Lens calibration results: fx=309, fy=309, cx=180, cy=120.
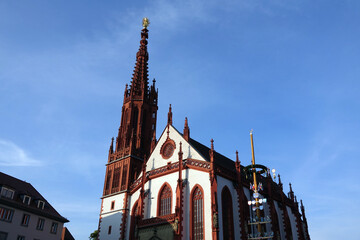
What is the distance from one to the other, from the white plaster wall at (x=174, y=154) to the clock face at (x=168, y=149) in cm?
42

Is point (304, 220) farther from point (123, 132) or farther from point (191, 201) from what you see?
point (123, 132)

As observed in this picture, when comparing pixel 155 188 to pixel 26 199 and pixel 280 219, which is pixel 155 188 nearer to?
pixel 26 199

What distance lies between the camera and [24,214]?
1318 inches

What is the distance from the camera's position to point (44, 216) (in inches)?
1406

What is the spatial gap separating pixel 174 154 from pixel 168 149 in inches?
60.0

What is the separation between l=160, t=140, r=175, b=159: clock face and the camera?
36303 millimetres

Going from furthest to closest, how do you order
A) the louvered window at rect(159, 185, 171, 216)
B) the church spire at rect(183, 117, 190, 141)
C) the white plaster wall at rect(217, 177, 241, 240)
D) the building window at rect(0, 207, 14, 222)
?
1. the church spire at rect(183, 117, 190, 141)
2. the louvered window at rect(159, 185, 171, 216)
3. the building window at rect(0, 207, 14, 222)
4. the white plaster wall at rect(217, 177, 241, 240)

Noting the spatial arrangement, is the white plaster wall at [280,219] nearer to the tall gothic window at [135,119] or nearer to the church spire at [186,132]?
the church spire at [186,132]

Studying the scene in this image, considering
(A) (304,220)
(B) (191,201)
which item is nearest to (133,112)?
(B) (191,201)

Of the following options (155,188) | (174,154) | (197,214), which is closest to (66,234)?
(155,188)

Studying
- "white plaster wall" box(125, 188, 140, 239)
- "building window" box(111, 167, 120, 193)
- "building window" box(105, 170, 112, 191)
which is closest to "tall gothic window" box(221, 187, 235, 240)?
"white plaster wall" box(125, 188, 140, 239)

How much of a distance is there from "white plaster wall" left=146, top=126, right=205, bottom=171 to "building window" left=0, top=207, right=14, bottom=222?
50.1ft

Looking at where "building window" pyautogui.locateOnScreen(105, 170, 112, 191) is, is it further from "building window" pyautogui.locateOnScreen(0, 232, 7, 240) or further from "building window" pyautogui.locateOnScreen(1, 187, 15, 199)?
"building window" pyautogui.locateOnScreen(0, 232, 7, 240)

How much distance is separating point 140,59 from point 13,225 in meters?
34.5
